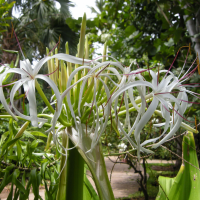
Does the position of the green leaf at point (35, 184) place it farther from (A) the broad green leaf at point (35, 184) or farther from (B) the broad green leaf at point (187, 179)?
(B) the broad green leaf at point (187, 179)

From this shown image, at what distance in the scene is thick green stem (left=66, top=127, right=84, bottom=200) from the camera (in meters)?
0.47

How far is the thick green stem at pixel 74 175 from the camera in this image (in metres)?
0.47

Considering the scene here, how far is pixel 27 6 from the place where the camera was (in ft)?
18.9

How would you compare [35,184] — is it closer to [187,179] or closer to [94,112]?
[94,112]

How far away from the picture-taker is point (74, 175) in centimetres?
48

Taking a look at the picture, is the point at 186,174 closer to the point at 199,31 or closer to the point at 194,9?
the point at 194,9

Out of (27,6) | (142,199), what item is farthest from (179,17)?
(27,6)

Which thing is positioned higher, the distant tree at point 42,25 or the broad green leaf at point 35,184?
the distant tree at point 42,25

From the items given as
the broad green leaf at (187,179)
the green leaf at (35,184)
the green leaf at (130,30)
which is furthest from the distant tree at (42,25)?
the broad green leaf at (187,179)

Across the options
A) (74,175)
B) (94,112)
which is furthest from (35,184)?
(94,112)

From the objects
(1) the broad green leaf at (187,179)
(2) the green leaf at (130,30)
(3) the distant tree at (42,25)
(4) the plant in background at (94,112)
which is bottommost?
(1) the broad green leaf at (187,179)

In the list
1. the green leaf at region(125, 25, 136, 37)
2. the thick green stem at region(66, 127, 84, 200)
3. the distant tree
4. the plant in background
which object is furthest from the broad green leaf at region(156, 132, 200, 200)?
the distant tree

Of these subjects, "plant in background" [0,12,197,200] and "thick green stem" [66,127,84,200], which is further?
"thick green stem" [66,127,84,200]

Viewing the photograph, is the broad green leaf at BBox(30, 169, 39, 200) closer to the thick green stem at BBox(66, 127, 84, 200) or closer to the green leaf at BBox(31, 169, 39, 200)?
the green leaf at BBox(31, 169, 39, 200)
